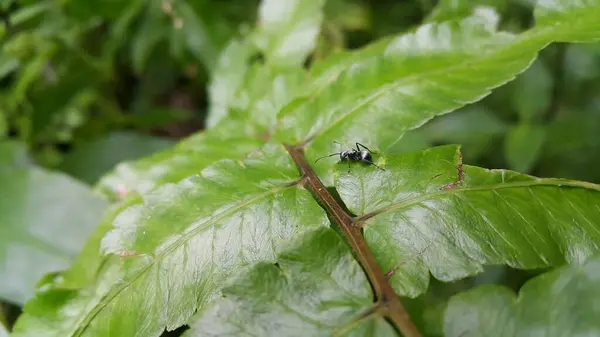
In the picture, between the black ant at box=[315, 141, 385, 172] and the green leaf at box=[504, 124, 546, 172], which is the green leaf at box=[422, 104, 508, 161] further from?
the black ant at box=[315, 141, 385, 172]

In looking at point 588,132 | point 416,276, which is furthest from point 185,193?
point 588,132

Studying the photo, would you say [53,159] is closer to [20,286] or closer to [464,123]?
[20,286]

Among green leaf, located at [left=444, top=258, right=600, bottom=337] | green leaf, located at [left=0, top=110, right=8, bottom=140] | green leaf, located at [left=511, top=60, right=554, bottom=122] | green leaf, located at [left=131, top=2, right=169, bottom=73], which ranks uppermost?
green leaf, located at [left=131, top=2, right=169, bottom=73]

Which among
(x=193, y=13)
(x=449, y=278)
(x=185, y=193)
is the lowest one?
(x=449, y=278)

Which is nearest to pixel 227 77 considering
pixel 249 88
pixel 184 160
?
pixel 249 88

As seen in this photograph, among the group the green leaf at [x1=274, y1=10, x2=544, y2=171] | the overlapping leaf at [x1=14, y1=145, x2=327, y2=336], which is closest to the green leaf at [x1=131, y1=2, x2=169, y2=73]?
the green leaf at [x1=274, y1=10, x2=544, y2=171]

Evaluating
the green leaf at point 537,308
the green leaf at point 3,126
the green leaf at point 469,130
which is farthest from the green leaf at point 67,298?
the green leaf at point 469,130
